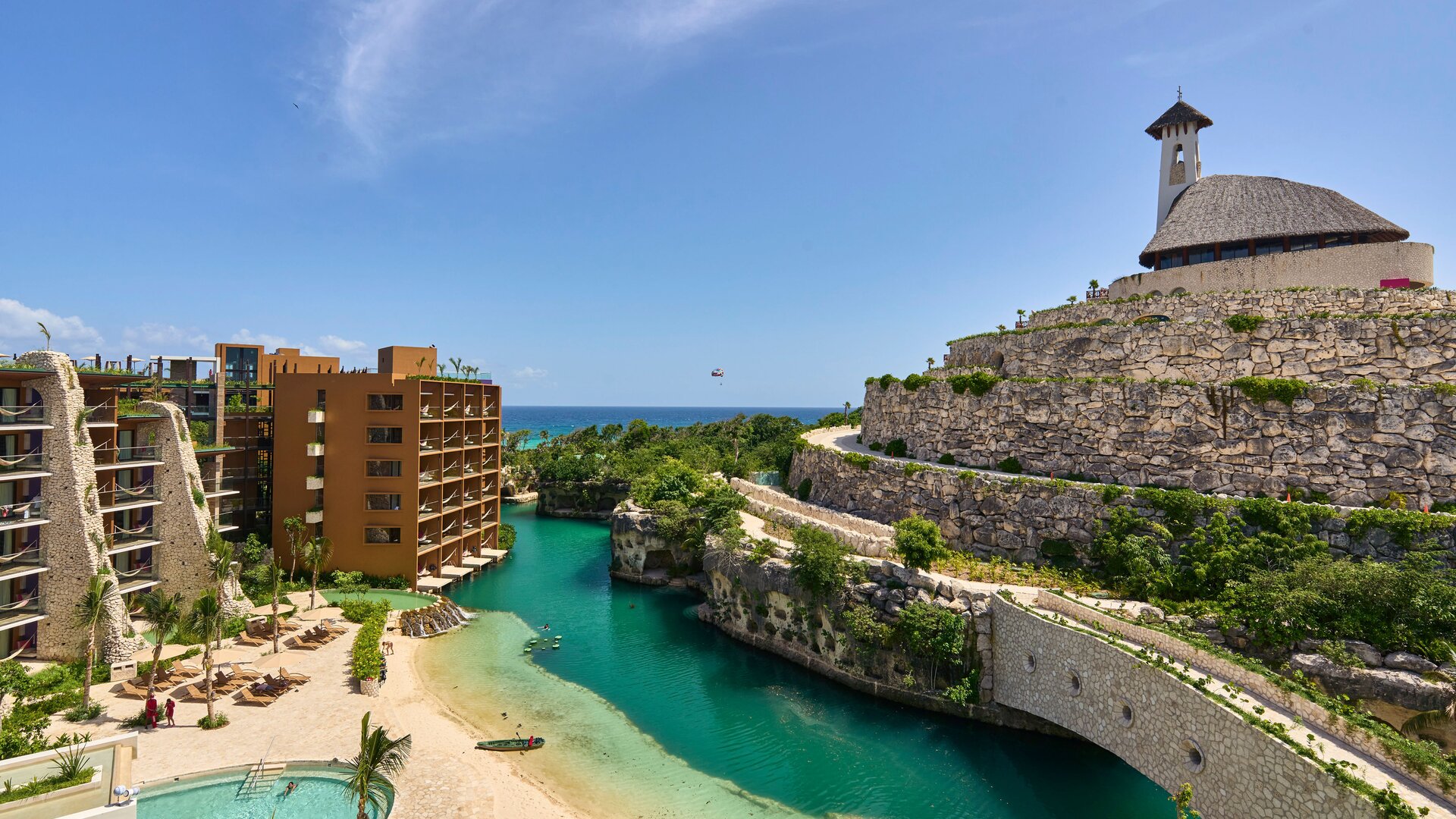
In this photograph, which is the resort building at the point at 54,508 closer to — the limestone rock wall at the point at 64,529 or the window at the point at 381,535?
the limestone rock wall at the point at 64,529

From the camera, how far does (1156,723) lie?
16766 mm

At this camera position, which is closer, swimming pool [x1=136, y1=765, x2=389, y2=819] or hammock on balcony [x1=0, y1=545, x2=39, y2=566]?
swimming pool [x1=136, y1=765, x2=389, y2=819]

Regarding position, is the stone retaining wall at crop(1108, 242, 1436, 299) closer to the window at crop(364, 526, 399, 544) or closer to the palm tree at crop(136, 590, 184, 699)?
the window at crop(364, 526, 399, 544)

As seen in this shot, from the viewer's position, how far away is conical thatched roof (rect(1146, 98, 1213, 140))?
3881cm

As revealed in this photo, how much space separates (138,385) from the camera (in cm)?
3325

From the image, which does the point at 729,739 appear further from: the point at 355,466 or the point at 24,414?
the point at 24,414

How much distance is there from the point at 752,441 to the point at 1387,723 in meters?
61.0

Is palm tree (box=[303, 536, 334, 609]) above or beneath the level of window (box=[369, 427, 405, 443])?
beneath

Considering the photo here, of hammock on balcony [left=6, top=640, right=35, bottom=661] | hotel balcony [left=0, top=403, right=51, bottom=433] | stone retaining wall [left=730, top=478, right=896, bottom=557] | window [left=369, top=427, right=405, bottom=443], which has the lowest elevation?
hammock on balcony [left=6, top=640, right=35, bottom=661]

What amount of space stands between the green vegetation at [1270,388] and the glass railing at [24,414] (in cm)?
4428

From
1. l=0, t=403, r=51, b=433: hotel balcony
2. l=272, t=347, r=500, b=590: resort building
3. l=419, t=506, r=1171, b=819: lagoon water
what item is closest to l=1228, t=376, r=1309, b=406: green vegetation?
l=419, t=506, r=1171, b=819: lagoon water

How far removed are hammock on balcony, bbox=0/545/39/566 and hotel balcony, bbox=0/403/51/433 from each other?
440 centimetres

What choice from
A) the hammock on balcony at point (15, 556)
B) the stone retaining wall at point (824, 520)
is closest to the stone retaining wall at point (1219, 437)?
the stone retaining wall at point (824, 520)

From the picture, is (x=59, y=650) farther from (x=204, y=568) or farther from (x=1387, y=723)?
(x=1387, y=723)
